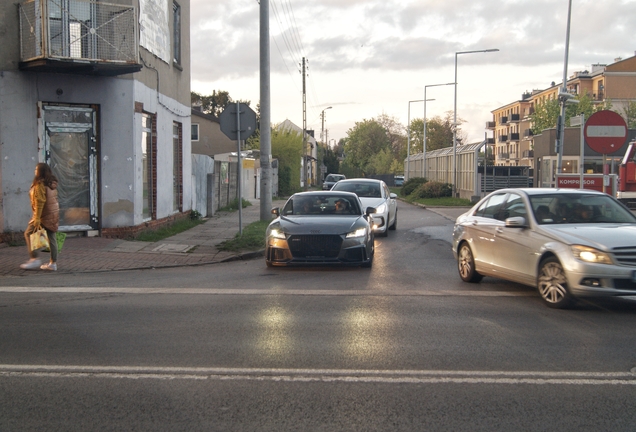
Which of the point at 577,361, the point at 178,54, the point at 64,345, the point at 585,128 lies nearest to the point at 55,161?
the point at 178,54

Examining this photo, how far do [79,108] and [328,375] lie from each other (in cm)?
1133

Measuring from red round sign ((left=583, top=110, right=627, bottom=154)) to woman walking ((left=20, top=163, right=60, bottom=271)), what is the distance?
9688 millimetres

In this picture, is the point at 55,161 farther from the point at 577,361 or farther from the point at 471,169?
the point at 471,169

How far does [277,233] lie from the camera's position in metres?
11.2

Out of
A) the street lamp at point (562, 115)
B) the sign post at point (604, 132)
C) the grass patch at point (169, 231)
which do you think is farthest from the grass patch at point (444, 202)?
the sign post at point (604, 132)

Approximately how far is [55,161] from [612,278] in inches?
449

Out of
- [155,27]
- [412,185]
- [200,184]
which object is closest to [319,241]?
[155,27]

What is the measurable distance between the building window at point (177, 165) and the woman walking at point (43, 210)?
8377 mm

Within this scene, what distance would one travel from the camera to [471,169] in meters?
35.1

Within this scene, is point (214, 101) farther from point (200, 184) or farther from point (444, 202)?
point (200, 184)

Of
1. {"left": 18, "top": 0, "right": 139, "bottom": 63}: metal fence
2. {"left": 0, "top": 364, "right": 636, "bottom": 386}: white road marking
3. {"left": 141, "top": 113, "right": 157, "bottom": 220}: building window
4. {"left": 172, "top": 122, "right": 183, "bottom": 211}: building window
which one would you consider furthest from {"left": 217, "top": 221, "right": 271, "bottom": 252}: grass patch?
{"left": 0, "top": 364, "right": 636, "bottom": 386}: white road marking

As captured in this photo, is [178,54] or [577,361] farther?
[178,54]

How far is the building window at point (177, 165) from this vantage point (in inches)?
769

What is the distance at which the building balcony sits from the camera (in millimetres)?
13375
